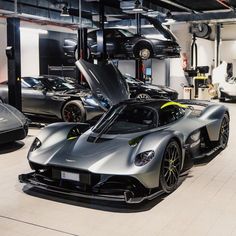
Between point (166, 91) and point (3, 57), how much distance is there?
5.47 metres

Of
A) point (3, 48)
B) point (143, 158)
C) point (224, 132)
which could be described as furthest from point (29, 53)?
point (143, 158)

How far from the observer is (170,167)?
13.8ft

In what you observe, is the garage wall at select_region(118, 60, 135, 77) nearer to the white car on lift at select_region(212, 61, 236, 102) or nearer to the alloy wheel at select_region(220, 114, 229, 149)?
the white car on lift at select_region(212, 61, 236, 102)

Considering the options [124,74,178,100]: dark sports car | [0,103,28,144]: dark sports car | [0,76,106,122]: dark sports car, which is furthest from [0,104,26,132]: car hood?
[124,74,178,100]: dark sports car

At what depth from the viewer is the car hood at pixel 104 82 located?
5.36 metres

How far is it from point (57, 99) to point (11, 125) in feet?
8.16

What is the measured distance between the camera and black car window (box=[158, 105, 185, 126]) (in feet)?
15.7

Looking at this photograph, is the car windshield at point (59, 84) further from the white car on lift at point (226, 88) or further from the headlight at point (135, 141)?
the white car on lift at point (226, 88)

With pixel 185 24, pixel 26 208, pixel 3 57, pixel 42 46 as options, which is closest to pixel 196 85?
pixel 185 24

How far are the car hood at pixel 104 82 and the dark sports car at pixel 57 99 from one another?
8.79 feet

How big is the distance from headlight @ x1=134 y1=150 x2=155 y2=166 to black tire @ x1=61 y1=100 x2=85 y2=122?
4.86 metres

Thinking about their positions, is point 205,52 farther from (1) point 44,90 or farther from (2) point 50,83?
(1) point 44,90

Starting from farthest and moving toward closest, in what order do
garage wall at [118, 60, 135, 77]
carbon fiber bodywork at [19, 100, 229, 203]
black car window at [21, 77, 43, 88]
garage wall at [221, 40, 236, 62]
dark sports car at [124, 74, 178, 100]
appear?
garage wall at [221, 40, 236, 62] → garage wall at [118, 60, 135, 77] → dark sports car at [124, 74, 178, 100] → black car window at [21, 77, 43, 88] → carbon fiber bodywork at [19, 100, 229, 203]

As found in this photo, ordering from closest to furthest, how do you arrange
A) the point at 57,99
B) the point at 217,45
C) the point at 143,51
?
the point at 57,99, the point at 143,51, the point at 217,45
